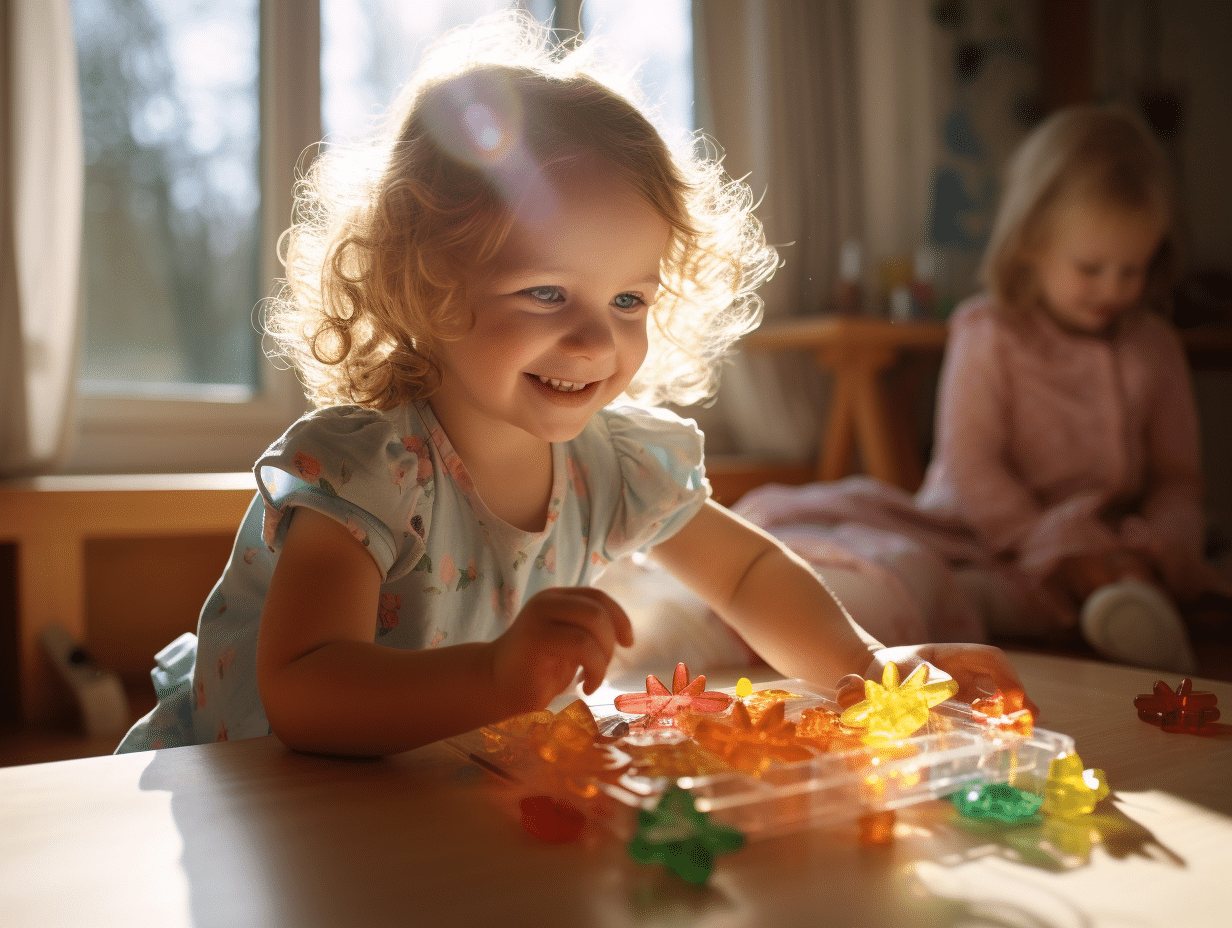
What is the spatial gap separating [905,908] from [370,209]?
1.99ft

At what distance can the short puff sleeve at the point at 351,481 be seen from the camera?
613 mm

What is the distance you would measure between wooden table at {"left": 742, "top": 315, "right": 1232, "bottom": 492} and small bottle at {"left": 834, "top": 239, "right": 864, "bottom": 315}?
100mm

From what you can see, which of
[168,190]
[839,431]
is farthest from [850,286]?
[168,190]

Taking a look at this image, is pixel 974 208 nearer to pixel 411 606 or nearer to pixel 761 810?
pixel 411 606

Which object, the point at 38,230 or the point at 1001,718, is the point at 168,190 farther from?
the point at 1001,718

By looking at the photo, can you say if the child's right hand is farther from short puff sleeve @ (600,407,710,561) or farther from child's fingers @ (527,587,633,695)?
short puff sleeve @ (600,407,710,561)

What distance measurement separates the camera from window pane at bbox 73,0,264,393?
190cm

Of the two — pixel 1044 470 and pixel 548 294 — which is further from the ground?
pixel 548 294

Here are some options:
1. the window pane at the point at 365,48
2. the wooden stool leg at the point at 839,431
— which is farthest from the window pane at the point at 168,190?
the wooden stool leg at the point at 839,431

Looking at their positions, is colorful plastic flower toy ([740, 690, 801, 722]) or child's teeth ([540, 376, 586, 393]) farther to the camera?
child's teeth ([540, 376, 586, 393])

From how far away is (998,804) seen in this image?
408 mm

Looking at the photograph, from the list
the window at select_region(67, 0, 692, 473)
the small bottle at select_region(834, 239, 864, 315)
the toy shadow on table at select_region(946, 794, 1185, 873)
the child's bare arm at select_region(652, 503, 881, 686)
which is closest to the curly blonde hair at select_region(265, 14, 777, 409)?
the child's bare arm at select_region(652, 503, 881, 686)

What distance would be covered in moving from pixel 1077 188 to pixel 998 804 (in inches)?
67.6

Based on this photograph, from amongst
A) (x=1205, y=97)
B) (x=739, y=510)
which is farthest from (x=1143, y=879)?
(x=1205, y=97)
